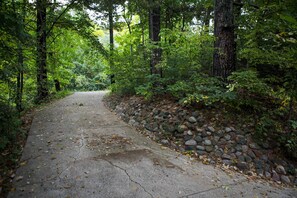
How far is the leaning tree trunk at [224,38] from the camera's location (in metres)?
4.91

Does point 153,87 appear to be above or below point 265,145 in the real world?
above

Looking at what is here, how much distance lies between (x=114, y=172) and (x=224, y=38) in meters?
4.27

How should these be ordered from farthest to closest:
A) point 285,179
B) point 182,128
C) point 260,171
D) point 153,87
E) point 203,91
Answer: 1. point 153,87
2. point 203,91
3. point 182,128
4. point 260,171
5. point 285,179

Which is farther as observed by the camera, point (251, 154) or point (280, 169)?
point (251, 154)

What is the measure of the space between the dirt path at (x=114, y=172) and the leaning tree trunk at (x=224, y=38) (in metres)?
2.76

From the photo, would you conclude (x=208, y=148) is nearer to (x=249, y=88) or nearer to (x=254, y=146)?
(x=254, y=146)

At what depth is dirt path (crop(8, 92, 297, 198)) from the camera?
2631 millimetres

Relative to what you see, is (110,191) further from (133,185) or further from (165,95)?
(165,95)

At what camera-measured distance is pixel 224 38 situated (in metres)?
4.99

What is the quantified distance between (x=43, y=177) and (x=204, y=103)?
3.61 metres

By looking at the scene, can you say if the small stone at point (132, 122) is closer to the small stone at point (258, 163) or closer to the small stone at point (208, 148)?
the small stone at point (208, 148)

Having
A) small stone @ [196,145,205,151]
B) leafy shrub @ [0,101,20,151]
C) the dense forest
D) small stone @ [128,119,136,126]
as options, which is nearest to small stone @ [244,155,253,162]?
the dense forest

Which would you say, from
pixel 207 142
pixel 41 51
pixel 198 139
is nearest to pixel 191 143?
pixel 198 139

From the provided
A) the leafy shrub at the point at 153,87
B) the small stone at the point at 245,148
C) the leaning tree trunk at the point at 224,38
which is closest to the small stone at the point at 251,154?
the small stone at the point at 245,148
